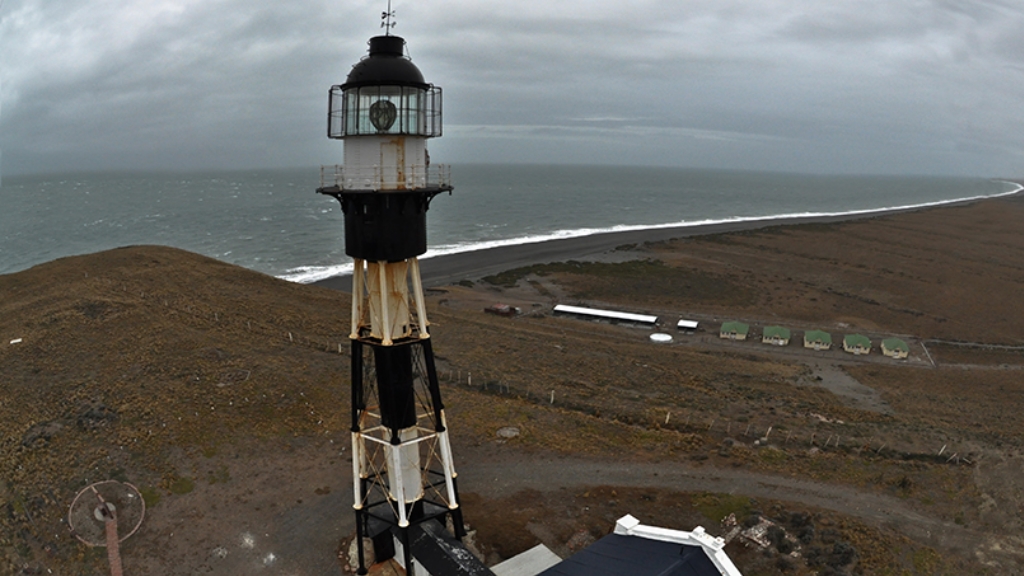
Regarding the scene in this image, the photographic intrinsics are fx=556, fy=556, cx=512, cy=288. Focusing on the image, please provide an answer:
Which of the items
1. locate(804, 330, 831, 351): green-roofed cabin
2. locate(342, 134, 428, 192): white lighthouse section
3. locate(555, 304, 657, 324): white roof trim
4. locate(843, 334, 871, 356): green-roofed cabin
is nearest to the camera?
locate(342, 134, 428, 192): white lighthouse section

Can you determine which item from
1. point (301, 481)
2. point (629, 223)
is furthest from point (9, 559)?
point (629, 223)

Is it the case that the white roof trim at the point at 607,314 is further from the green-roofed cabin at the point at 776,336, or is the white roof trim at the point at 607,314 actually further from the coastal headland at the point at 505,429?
the green-roofed cabin at the point at 776,336

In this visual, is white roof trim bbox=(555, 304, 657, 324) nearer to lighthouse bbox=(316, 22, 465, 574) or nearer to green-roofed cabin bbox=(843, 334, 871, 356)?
green-roofed cabin bbox=(843, 334, 871, 356)

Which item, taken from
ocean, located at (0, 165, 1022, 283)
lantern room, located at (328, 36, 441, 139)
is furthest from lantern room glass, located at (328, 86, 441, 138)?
ocean, located at (0, 165, 1022, 283)

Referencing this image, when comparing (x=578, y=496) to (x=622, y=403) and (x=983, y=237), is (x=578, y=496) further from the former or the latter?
(x=983, y=237)

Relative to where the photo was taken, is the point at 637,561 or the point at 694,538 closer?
the point at 637,561

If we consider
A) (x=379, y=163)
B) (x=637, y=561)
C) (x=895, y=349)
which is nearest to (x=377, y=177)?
(x=379, y=163)

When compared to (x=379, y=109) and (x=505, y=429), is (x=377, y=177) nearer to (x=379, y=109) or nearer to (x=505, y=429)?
(x=379, y=109)
